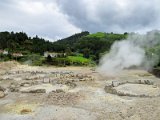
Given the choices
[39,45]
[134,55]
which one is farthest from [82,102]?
[39,45]

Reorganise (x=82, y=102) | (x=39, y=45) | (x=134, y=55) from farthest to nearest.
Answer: (x=39, y=45), (x=134, y=55), (x=82, y=102)

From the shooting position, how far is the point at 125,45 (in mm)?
61781

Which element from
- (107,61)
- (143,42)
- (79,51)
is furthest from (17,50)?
(143,42)

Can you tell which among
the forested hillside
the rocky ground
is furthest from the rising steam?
the forested hillside

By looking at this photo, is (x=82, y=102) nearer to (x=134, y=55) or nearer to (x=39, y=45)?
(x=134, y=55)

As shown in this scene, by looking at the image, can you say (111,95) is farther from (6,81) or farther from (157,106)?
(6,81)

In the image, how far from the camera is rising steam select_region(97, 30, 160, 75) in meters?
59.2

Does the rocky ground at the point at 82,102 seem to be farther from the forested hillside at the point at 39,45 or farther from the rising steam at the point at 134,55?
the forested hillside at the point at 39,45

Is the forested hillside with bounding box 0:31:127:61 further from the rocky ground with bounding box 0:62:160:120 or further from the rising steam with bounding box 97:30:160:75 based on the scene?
the rocky ground with bounding box 0:62:160:120

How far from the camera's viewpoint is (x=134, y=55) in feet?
199

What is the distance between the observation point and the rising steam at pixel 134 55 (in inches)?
2330

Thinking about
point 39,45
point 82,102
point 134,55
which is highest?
point 39,45

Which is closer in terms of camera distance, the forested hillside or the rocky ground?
the rocky ground

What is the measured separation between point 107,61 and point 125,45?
7123 millimetres
